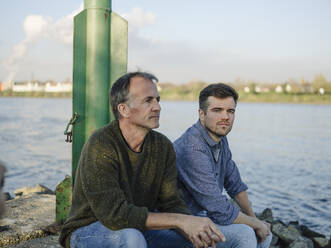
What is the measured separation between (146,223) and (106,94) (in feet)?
5.43

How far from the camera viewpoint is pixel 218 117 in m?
3.18

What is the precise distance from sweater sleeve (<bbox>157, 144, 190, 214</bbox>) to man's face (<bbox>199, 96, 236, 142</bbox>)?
1.69ft

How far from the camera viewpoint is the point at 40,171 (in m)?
12.4

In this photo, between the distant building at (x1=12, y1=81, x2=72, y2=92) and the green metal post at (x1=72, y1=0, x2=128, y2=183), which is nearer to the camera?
the green metal post at (x1=72, y1=0, x2=128, y2=183)

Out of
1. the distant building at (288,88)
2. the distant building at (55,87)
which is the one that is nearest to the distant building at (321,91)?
the distant building at (288,88)

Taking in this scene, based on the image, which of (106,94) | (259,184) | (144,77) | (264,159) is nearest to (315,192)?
(259,184)

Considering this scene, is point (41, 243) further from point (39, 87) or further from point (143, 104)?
point (39, 87)

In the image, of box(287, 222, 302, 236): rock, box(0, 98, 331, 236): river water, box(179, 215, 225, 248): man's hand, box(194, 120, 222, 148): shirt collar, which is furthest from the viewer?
box(0, 98, 331, 236): river water

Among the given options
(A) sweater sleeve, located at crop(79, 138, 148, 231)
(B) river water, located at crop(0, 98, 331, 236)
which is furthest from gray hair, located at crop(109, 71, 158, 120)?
(B) river water, located at crop(0, 98, 331, 236)

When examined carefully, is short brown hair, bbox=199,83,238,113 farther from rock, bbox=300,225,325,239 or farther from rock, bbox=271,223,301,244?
rock, bbox=300,225,325,239

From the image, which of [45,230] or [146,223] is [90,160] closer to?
[146,223]

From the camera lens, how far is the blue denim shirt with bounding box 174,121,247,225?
116 inches

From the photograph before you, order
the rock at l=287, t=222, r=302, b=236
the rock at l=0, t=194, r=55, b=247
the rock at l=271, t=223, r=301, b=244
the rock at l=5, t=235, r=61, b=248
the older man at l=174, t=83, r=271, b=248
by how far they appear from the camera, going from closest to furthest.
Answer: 1. the older man at l=174, t=83, r=271, b=248
2. the rock at l=5, t=235, r=61, b=248
3. the rock at l=0, t=194, r=55, b=247
4. the rock at l=271, t=223, r=301, b=244
5. the rock at l=287, t=222, r=302, b=236

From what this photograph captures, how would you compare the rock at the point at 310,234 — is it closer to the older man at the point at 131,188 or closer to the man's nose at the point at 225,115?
the man's nose at the point at 225,115
